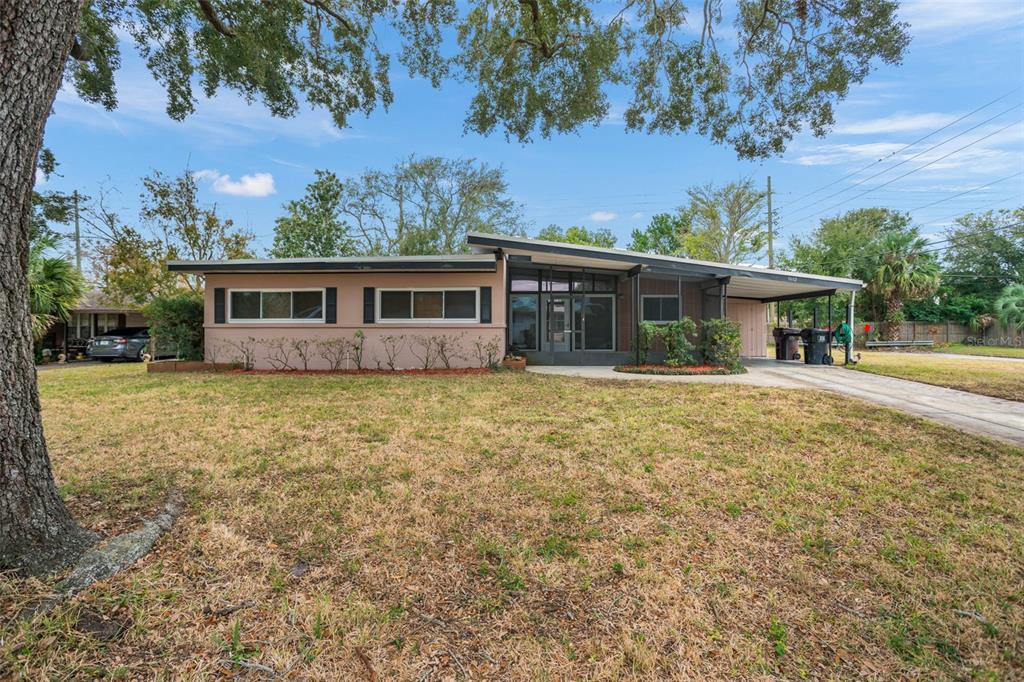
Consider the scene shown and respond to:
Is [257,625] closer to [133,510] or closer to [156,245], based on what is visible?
[133,510]

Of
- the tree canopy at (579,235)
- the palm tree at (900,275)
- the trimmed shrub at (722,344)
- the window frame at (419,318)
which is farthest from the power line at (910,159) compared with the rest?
the window frame at (419,318)

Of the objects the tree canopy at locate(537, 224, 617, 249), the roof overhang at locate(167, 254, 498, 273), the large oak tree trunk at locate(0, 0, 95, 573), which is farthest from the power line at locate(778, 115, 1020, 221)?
the large oak tree trunk at locate(0, 0, 95, 573)

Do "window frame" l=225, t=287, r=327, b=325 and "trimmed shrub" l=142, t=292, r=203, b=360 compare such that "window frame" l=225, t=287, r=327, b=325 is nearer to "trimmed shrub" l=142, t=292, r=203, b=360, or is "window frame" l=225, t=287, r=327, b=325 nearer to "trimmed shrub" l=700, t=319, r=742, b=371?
"trimmed shrub" l=142, t=292, r=203, b=360

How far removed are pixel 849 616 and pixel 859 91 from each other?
29.8ft

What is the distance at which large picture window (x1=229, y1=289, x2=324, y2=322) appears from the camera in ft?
37.0

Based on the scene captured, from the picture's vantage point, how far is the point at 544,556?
245 cm

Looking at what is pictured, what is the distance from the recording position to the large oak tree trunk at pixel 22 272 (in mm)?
1954

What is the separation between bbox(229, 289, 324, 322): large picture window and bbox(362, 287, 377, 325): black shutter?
1.14 m

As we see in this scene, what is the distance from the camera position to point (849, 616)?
201 centimetres

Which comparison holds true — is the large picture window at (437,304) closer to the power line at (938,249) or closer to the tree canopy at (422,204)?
the tree canopy at (422,204)

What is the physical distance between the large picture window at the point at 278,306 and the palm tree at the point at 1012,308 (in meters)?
33.2

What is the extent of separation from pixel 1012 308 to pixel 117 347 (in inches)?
1622

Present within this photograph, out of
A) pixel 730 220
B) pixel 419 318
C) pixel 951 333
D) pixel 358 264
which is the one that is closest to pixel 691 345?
pixel 419 318

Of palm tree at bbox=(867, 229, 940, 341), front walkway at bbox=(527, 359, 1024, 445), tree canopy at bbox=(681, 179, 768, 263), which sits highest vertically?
tree canopy at bbox=(681, 179, 768, 263)
